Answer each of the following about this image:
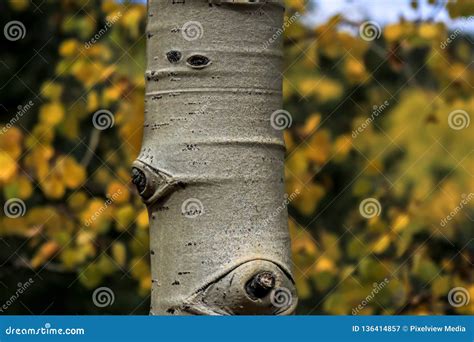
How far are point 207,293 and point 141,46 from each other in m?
2.34

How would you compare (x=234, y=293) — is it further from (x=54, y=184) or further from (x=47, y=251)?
(x=47, y=251)

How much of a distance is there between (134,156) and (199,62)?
184cm

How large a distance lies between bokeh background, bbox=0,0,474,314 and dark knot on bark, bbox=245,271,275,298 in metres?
1.44

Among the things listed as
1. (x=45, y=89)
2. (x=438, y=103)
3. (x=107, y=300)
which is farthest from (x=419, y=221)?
(x=45, y=89)

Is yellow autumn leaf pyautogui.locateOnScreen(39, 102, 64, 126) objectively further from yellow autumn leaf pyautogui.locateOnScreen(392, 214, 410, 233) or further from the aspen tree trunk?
the aspen tree trunk

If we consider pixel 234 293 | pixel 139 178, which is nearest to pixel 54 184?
pixel 139 178

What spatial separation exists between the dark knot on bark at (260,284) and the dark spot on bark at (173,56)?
29cm

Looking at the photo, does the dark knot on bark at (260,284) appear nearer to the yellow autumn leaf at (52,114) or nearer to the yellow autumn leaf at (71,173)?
the yellow autumn leaf at (71,173)

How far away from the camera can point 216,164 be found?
102 centimetres

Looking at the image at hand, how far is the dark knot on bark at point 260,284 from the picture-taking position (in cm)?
101

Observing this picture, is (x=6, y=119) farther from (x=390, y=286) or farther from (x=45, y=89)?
(x=390, y=286)

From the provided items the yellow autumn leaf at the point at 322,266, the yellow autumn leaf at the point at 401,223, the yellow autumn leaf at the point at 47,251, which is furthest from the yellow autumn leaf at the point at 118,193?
the yellow autumn leaf at the point at 401,223

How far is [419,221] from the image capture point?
2551mm

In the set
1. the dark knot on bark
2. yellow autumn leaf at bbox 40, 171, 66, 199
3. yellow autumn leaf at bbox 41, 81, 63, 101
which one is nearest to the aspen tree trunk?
the dark knot on bark
